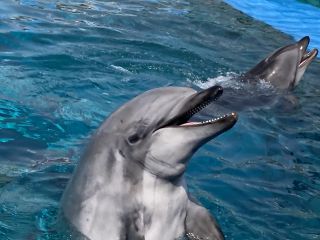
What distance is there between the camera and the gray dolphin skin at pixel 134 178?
3658 millimetres

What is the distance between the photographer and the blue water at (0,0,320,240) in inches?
194

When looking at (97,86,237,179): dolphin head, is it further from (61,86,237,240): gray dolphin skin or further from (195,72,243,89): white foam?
(195,72,243,89): white foam

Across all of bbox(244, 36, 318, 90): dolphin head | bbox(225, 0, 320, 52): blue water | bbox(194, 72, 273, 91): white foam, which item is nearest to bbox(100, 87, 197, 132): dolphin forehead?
bbox(194, 72, 273, 91): white foam

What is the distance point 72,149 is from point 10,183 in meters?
0.94

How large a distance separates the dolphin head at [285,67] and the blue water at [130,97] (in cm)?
23

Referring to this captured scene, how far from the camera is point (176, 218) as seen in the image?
3.91 m

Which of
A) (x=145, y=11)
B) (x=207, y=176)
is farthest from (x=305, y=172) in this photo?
(x=145, y=11)

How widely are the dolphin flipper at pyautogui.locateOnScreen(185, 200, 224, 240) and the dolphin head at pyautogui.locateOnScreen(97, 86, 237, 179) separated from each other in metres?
0.44

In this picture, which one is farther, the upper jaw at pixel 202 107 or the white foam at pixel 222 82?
the white foam at pixel 222 82

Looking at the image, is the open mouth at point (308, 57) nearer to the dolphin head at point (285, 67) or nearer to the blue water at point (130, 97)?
the dolphin head at point (285, 67)

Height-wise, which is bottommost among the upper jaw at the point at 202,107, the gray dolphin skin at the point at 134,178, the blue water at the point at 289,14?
the blue water at the point at 289,14

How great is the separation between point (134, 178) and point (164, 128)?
400 millimetres

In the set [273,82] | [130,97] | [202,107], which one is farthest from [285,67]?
[202,107]

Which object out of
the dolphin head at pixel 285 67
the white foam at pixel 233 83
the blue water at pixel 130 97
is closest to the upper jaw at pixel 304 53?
the dolphin head at pixel 285 67
